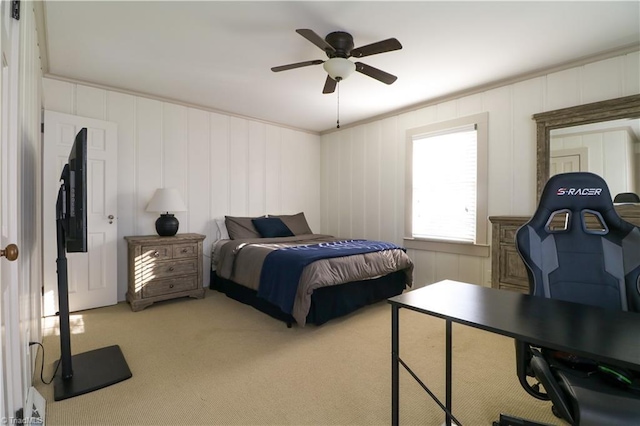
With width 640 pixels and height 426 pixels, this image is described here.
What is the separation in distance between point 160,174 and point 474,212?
12.9ft

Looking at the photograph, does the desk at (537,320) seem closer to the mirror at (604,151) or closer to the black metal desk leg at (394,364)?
the black metal desk leg at (394,364)

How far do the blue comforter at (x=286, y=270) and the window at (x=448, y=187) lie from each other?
1297mm

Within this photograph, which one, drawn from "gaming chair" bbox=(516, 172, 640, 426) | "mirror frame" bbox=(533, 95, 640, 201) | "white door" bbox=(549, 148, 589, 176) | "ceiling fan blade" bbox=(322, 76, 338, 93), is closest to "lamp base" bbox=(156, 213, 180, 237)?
"ceiling fan blade" bbox=(322, 76, 338, 93)

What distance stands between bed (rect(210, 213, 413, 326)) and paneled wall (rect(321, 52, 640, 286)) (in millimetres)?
999

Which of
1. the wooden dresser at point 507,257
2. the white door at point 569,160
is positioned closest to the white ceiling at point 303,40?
the white door at point 569,160

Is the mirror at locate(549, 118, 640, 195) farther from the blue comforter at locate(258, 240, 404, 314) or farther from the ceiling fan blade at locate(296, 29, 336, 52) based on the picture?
the ceiling fan blade at locate(296, 29, 336, 52)

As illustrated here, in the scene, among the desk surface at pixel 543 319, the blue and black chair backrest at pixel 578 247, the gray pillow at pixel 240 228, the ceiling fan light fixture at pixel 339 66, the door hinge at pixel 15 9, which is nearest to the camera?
the desk surface at pixel 543 319

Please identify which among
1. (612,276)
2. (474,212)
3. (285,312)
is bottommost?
(285,312)

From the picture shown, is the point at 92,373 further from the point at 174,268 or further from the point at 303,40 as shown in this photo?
the point at 303,40

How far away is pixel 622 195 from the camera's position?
267cm

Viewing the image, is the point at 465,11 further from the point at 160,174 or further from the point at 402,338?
the point at 160,174

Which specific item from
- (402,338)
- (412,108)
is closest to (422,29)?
(412,108)

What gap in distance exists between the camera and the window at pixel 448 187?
362 cm

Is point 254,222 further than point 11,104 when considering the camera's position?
Yes
